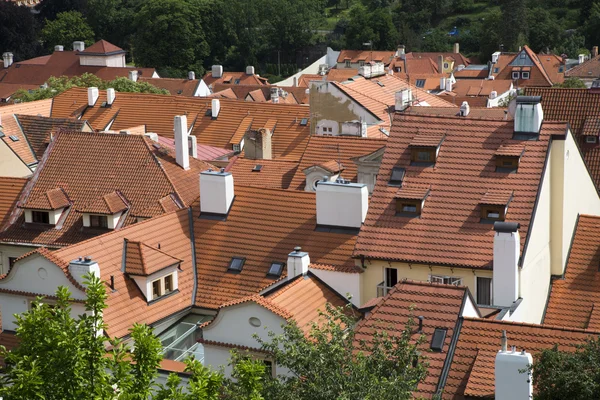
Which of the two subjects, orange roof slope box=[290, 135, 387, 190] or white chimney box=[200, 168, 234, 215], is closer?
white chimney box=[200, 168, 234, 215]

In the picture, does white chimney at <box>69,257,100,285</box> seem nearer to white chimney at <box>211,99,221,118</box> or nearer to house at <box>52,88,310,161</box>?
house at <box>52,88,310,161</box>

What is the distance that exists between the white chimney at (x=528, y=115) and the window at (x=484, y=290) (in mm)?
4474

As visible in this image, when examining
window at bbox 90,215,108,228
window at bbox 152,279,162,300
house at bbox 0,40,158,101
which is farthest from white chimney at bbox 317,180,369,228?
house at bbox 0,40,158,101

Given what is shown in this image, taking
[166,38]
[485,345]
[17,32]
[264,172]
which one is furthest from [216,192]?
[17,32]

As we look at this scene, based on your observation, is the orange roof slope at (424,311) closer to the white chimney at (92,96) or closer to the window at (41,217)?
the window at (41,217)

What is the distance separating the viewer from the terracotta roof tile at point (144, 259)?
3098 cm

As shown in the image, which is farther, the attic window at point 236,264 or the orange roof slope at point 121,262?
the attic window at point 236,264

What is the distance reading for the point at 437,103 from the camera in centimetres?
6084

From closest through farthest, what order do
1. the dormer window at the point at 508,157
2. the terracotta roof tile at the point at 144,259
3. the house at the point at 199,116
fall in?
the dormer window at the point at 508,157
the terracotta roof tile at the point at 144,259
the house at the point at 199,116

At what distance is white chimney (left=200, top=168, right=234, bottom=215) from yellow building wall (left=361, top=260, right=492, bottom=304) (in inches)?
219

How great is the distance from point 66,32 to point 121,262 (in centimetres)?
11723

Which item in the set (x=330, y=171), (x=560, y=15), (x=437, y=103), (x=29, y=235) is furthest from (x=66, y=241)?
(x=560, y=15)

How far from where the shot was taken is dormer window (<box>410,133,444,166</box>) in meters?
31.4

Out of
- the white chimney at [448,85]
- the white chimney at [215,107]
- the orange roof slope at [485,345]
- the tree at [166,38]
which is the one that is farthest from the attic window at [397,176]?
the tree at [166,38]
